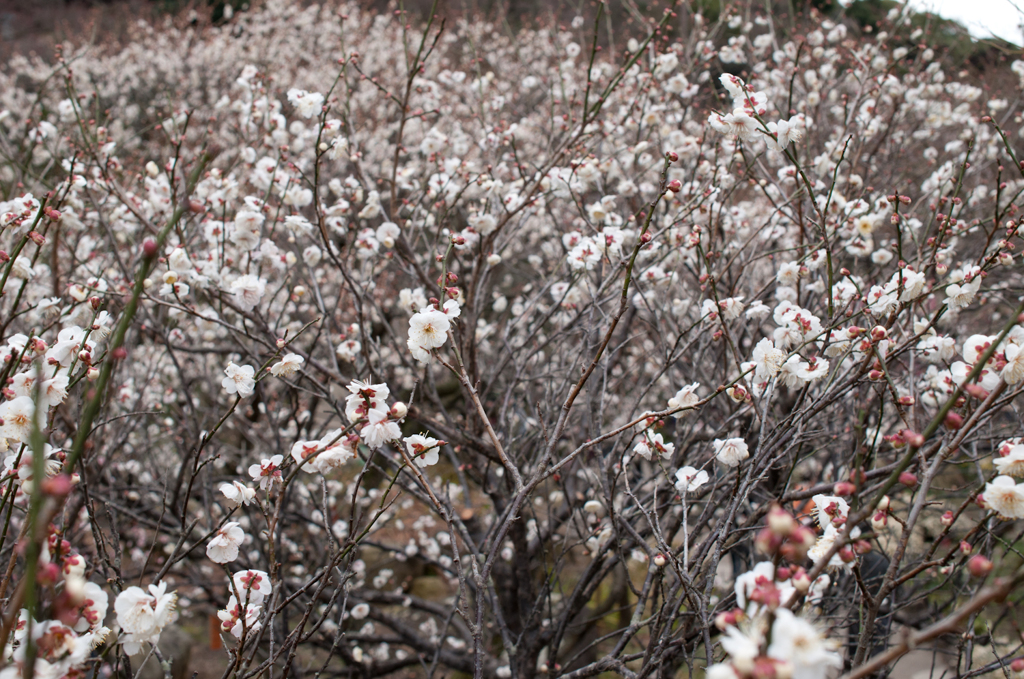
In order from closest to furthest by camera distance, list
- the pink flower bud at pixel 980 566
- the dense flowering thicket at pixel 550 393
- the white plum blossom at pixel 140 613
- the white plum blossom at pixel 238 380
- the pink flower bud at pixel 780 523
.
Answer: the pink flower bud at pixel 780 523
the pink flower bud at pixel 980 566
the white plum blossom at pixel 140 613
the dense flowering thicket at pixel 550 393
the white plum blossom at pixel 238 380

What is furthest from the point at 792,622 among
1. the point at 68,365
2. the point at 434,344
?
the point at 68,365

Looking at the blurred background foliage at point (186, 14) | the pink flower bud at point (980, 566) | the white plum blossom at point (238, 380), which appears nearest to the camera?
the pink flower bud at point (980, 566)

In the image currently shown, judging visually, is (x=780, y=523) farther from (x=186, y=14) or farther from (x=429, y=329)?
(x=186, y=14)

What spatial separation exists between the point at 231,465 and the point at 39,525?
5.31m

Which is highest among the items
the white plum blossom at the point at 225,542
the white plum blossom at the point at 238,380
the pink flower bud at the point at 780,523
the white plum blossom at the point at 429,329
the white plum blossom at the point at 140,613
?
the pink flower bud at the point at 780,523

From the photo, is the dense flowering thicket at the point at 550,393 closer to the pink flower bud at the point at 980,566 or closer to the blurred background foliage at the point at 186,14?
the pink flower bud at the point at 980,566

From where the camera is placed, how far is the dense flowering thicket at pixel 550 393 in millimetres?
1317

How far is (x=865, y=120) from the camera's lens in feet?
11.6

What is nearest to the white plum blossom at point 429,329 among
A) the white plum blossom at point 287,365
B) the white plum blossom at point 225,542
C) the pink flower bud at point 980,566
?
the white plum blossom at point 287,365

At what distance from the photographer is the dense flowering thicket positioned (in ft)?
4.32

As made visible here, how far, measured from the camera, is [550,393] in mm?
2758

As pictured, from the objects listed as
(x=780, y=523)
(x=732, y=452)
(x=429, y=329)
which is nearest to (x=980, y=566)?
(x=780, y=523)

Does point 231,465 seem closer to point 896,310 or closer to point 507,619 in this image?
point 507,619

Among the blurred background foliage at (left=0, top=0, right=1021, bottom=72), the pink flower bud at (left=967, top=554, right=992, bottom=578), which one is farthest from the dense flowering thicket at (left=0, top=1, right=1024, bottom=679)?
the blurred background foliage at (left=0, top=0, right=1021, bottom=72)
